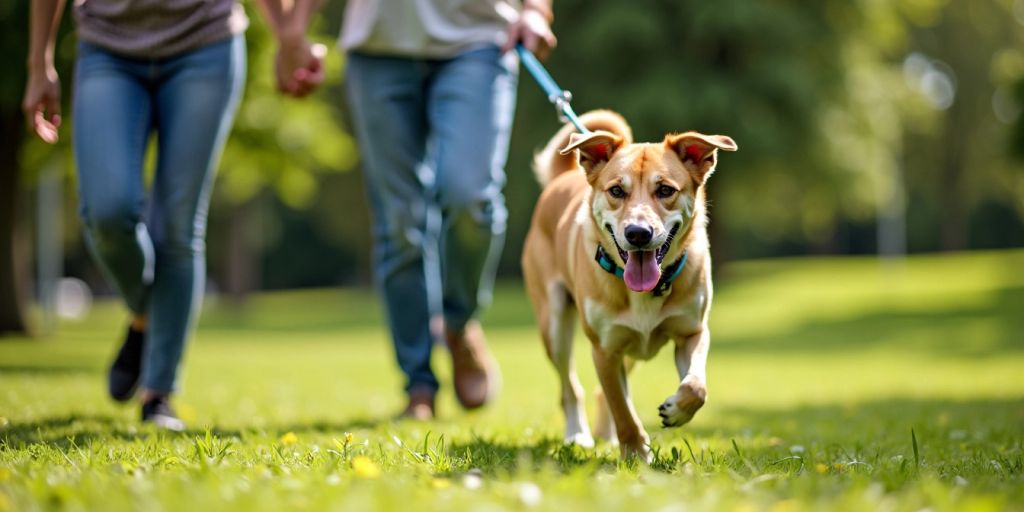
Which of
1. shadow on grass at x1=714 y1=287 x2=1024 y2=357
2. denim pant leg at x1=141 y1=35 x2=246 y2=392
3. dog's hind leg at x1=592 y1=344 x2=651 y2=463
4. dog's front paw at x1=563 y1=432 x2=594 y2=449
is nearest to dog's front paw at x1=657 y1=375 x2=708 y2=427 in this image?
dog's hind leg at x1=592 y1=344 x2=651 y2=463

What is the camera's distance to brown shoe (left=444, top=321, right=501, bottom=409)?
5.02m

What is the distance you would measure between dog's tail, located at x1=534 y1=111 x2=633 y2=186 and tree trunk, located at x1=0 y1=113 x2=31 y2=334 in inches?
425

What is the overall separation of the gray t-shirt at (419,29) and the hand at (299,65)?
19 cm

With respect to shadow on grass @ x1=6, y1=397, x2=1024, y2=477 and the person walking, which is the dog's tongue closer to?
shadow on grass @ x1=6, y1=397, x2=1024, y2=477

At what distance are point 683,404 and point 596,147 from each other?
1114mm

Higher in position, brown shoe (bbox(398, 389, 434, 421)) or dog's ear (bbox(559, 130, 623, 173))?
dog's ear (bbox(559, 130, 623, 173))

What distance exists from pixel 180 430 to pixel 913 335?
15213mm

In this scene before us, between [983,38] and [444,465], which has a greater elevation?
[444,465]

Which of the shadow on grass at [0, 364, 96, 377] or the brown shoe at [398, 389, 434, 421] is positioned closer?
the brown shoe at [398, 389, 434, 421]

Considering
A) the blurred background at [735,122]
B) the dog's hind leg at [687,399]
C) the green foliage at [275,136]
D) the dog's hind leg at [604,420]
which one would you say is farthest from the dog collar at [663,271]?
the green foliage at [275,136]

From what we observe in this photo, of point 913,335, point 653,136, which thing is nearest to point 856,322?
point 913,335

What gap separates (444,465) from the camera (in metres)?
2.94

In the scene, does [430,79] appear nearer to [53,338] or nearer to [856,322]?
[53,338]

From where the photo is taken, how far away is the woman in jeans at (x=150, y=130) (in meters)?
4.05
